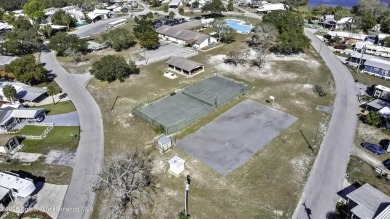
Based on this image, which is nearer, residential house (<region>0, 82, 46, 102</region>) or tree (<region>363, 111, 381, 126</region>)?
tree (<region>363, 111, 381, 126</region>)

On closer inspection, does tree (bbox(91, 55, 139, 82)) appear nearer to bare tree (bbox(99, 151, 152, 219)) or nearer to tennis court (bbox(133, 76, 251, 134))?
tennis court (bbox(133, 76, 251, 134))

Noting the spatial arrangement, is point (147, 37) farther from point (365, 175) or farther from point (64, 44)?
point (365, 175)

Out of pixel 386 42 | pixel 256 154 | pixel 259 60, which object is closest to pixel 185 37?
pixel 259 60

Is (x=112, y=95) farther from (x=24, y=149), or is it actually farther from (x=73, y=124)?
(x=24, y=149)

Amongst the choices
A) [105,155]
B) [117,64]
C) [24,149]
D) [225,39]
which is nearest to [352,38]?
[225,39]

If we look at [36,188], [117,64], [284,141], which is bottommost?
[36,188]

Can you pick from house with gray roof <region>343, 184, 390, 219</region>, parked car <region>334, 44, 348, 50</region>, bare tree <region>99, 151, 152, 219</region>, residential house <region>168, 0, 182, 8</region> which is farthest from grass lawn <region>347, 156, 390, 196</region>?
residential house <region>168, 0, 182, 8</region>

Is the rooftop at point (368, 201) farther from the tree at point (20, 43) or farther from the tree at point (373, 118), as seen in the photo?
the tree at point (20, 43)
